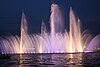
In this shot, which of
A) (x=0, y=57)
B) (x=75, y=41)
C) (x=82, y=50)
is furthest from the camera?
(x=82, y=50)

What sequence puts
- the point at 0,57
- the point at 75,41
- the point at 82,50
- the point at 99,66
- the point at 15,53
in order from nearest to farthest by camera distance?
the point at 99,66
the point at 0,57
the point at 75,41
the point at 82,50
the point at 15,53

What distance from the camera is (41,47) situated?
456ft

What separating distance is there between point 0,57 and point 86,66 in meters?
49.2

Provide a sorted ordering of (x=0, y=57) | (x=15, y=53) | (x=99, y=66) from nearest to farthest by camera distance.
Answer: (x=99, y=66) < (x=0, y=57) < (x=15, y=53)

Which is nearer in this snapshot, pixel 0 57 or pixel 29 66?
pixel 29 66

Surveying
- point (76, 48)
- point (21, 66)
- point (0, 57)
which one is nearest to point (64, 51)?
point (76, 48)

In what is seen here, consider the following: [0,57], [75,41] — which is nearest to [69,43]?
[75,41]

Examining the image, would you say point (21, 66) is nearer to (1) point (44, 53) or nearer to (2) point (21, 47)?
(2) point (21, 47)

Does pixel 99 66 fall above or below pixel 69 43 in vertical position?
below

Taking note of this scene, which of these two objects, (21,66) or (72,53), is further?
(72,53)

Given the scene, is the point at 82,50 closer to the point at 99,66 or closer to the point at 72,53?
the point at 72,53

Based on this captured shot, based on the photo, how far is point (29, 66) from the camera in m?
71.9

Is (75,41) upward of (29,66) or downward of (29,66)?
upward

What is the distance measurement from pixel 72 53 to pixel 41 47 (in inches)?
577
